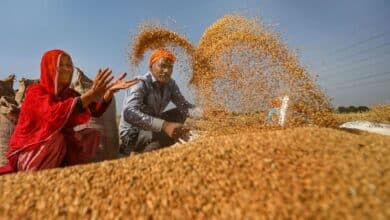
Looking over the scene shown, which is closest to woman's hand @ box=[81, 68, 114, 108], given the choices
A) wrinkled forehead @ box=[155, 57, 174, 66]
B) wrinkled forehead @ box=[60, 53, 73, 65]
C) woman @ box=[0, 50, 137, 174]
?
woman @ box=[0, 50, 137, 174]

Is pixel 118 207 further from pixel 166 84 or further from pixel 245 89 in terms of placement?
pixel 166 84

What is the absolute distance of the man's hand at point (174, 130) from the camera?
3516 mm

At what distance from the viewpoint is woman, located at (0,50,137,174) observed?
8.83 feet

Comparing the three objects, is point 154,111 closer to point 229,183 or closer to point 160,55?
point 160,55

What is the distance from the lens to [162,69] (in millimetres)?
3908

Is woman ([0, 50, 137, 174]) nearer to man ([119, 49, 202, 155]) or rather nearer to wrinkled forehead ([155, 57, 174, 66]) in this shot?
man ([119, 49, 202, 155])

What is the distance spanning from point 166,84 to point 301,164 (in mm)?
2473

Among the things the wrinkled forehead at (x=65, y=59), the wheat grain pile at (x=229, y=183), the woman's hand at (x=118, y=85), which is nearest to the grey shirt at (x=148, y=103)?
the woman's hand at (x=118, y=85)

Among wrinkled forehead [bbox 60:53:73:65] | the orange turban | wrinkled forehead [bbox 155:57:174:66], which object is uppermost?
the orange turban

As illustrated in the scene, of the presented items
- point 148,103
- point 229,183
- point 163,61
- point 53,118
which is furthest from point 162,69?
point 229,183

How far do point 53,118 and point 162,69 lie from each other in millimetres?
1456

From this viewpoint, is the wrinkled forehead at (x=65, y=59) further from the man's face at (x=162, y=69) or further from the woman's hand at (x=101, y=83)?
the man's face at (x=162, y=69)

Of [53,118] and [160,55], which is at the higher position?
[160,55]

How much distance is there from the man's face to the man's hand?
1.90 ft
